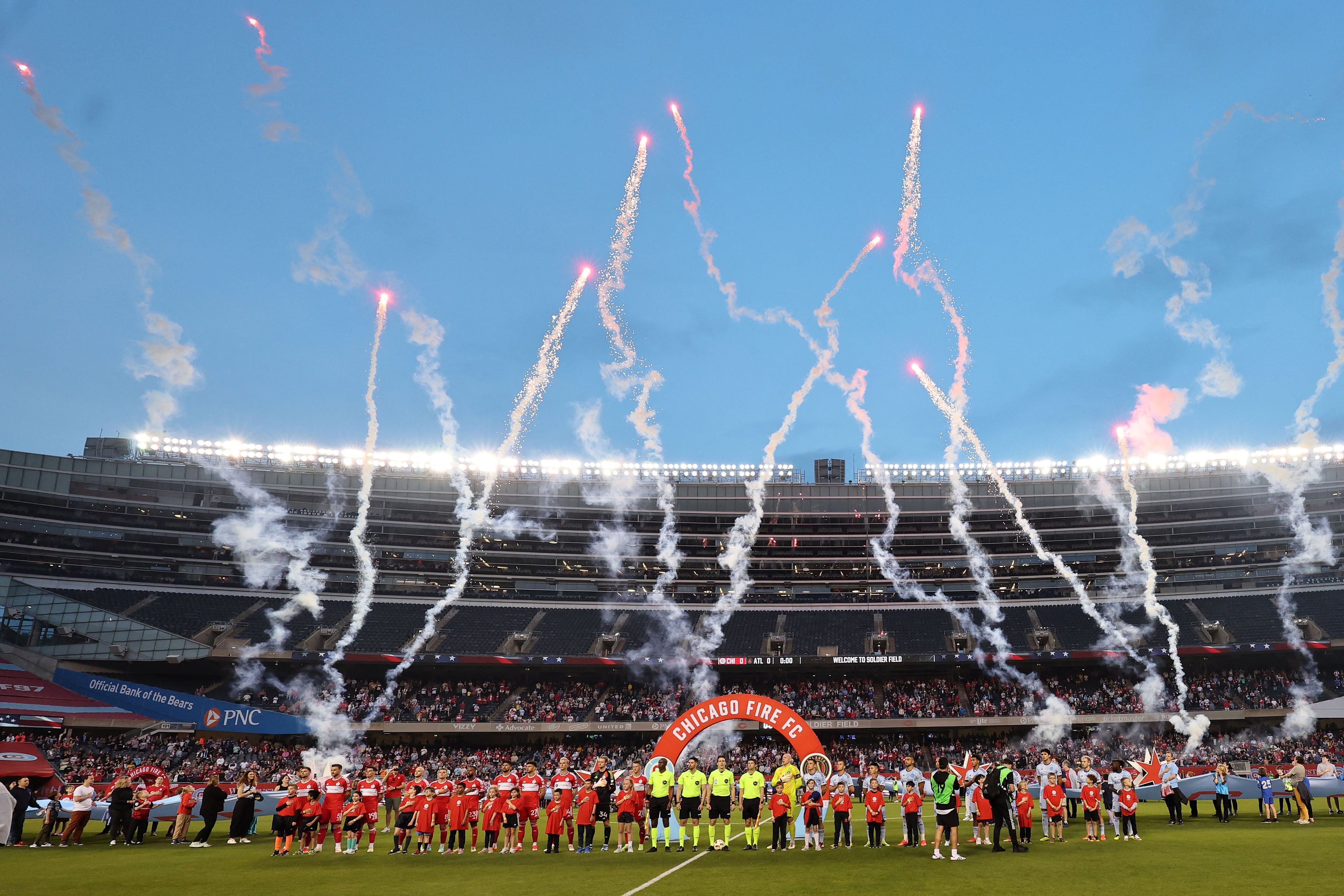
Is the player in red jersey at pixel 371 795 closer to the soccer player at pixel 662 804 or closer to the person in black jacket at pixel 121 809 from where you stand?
the person in black jacket at pixel 121 809

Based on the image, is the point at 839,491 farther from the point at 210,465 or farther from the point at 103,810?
the point at 103,810

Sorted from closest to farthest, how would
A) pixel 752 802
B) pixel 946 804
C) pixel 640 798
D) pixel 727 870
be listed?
1. pixel 727 870
2. pixel 946 804
3. pixel 752 802
4. pixel 640 798

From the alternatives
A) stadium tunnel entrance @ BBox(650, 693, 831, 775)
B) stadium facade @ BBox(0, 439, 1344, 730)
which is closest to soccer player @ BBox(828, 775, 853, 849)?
stadium tunnel entrance @ BBox(650, 693, 831, 775)

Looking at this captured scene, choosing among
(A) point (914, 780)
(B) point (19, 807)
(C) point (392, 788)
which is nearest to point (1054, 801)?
(A) point (914, 780)

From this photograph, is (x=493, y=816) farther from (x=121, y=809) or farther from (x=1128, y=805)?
(x=1128, y=805)

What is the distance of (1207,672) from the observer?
5128cm

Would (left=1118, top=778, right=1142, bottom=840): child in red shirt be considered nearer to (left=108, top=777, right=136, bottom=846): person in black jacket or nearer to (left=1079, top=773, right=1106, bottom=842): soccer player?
(left=1079, top=773, right=1106, bottom=842): soccer player

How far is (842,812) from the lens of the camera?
19281 mm

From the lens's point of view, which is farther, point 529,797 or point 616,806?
point 616,806

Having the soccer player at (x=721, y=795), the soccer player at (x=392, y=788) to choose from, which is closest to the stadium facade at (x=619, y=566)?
the soccer player at (x=392, y=788)

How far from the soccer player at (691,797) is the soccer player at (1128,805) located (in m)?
7.66

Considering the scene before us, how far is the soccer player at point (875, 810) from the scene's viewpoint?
1842cm

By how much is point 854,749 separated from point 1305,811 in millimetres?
29275

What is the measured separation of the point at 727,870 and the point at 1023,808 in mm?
7759
